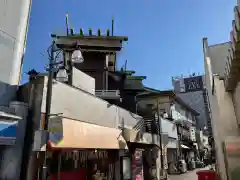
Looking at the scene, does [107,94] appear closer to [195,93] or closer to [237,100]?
[237,100]

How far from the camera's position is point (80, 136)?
9789 mm

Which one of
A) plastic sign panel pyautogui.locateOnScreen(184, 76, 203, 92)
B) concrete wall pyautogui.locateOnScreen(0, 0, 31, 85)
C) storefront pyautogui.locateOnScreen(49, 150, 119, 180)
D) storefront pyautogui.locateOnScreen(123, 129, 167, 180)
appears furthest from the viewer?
plastic sign panel pyautogui.locateOnScreen(184, 76, 203, 92)

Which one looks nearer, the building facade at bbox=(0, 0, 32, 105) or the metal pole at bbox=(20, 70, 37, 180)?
the metal pole at bbox=(20, 70, 37, 180)

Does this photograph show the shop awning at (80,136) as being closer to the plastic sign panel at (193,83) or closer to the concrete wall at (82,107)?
the concrete wall at (82,107)

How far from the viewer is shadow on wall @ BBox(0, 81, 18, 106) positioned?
28.4 feet

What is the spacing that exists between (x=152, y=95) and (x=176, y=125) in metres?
7.93

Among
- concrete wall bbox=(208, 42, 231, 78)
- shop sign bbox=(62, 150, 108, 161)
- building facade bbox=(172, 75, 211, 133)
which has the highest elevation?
building facade bbox=(172, 75, 211, 133)

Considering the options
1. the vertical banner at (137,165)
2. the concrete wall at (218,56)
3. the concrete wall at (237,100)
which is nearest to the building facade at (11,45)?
the concrete wall at (237,100)

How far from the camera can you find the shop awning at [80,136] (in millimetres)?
8023

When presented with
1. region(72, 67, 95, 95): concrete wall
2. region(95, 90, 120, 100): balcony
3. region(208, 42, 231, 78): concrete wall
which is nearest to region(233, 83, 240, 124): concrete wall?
region(208, 42, 231, 78): concrete wall

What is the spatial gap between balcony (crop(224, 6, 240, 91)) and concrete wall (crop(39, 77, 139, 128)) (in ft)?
24.4

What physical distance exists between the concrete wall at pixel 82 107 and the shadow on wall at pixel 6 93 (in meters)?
1.54

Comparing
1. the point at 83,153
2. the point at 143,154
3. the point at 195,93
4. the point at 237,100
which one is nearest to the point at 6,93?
the point at 83,153

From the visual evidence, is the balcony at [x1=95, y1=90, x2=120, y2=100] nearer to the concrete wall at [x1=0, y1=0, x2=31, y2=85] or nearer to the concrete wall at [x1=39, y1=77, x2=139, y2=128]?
the concrete wall at [x1=39, y1=77, x2=139, y2=128]
